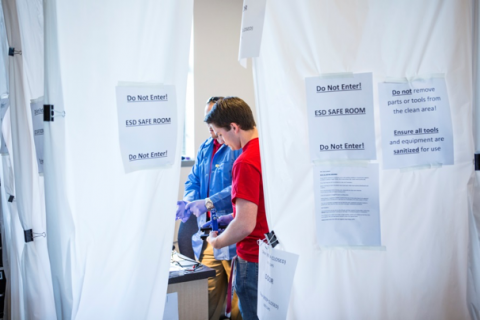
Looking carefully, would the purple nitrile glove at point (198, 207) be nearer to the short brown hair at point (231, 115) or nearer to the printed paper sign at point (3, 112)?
the short brown hair at point (231, 115)

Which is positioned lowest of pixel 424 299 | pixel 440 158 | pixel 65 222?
pixel 424 299

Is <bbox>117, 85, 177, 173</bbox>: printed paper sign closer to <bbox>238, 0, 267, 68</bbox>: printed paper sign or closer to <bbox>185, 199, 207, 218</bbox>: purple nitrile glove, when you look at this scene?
<bbox>238, 0, 267, 68</bbox>: printed paper sign

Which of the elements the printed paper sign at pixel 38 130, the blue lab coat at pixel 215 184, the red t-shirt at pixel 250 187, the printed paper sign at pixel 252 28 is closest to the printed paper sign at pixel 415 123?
the printed paper sign at pixel 252 28

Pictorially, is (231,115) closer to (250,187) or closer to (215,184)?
(250,187)

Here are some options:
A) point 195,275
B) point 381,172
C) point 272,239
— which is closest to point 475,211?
point 381,172

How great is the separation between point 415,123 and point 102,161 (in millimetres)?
872

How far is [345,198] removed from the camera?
1106 mm

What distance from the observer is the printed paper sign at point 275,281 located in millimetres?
1092

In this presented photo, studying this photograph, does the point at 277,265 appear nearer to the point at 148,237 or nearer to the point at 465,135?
the point at 148,237

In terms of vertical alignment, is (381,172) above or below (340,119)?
below

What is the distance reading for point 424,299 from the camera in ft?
3.84

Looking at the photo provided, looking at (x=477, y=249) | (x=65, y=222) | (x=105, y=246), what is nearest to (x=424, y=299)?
(x=477, y=249)

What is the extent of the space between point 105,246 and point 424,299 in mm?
917

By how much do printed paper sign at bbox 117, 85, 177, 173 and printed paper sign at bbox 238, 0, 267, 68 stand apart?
9.2 inches
